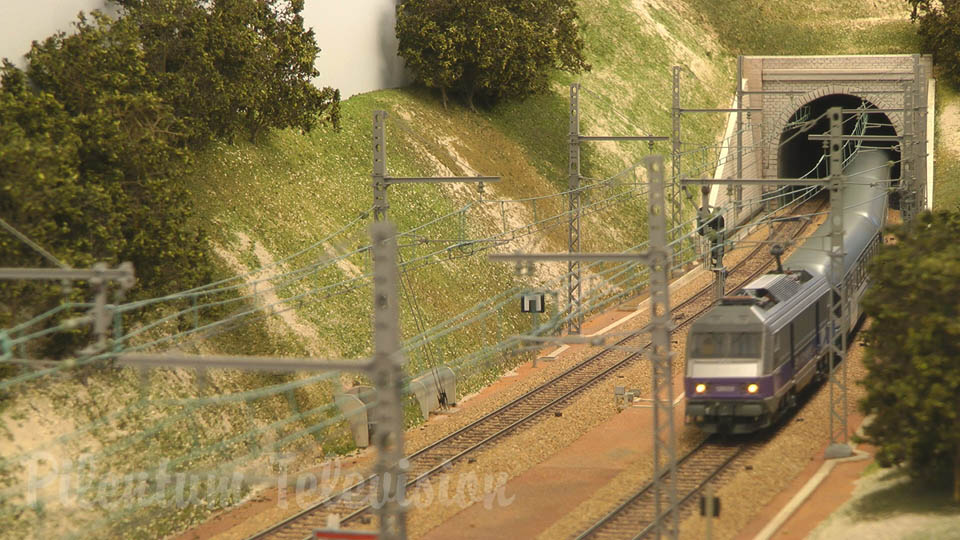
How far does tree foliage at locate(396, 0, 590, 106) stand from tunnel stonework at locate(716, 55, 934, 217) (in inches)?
588

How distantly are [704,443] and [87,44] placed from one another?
18.0 m

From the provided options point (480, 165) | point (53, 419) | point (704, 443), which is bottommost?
point (704, 443)

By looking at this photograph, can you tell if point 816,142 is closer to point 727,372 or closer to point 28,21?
point 727,372

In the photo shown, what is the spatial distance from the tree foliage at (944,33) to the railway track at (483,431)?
25.5 m

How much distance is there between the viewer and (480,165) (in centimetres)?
4991

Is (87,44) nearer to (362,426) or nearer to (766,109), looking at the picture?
(362,426)

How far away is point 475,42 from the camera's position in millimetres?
48844

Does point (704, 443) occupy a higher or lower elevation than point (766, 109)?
lower

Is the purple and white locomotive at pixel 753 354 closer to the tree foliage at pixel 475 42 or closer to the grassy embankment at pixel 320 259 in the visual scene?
the grassy embankment at pixel 320 259

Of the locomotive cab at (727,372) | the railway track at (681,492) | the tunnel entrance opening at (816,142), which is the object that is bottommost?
the railway track at (681,492)

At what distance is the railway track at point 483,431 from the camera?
2567 cm

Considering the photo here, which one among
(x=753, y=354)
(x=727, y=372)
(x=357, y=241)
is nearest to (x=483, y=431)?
(x=727, y=372)

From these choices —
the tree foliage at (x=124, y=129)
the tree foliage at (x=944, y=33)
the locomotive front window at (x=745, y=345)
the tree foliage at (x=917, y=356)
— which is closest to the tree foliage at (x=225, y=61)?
the tree foliage at (x=124, y=129)

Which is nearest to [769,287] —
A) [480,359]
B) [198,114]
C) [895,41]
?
[480,359]
